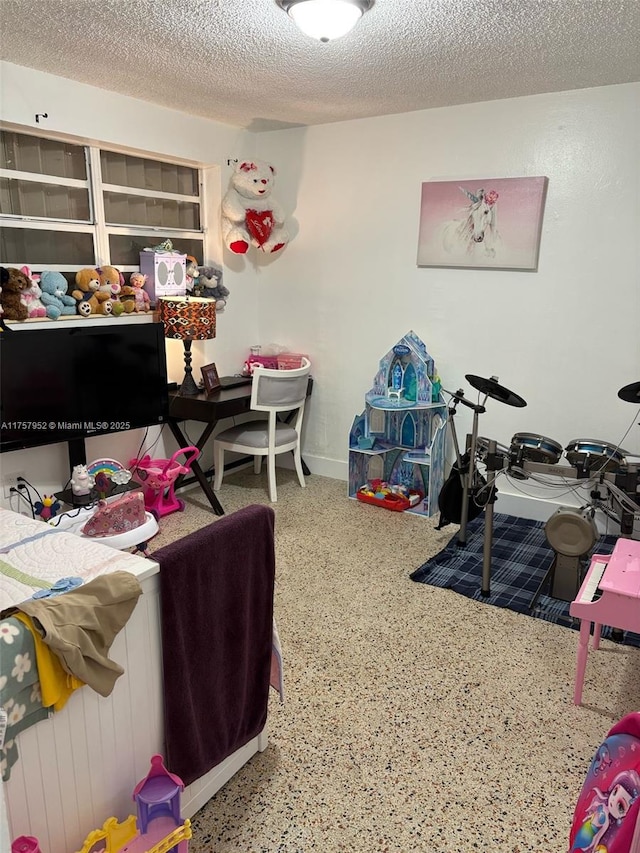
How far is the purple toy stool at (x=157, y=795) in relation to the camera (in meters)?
1.48

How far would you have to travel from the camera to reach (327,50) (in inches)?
106

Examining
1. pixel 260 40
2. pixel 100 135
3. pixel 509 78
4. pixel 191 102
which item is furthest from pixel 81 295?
pixel 509 78

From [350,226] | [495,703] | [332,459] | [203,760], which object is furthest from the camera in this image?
[332,459]

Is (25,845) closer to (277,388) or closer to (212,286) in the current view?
(277,388)

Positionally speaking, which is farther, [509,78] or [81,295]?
[81,295]

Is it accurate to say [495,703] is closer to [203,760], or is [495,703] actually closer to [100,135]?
[203,760]

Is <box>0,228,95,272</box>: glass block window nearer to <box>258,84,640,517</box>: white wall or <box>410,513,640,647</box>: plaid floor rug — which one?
<box>258,84,640,517</box>: white wall

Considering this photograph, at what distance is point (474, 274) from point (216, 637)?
2.86 m

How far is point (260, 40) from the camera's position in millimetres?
2562

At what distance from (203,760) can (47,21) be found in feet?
8.87

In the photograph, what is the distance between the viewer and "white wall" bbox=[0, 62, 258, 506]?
306cm

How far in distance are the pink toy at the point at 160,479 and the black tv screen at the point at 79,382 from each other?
300 mm

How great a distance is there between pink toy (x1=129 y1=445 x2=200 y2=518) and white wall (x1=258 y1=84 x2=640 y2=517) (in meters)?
1.21

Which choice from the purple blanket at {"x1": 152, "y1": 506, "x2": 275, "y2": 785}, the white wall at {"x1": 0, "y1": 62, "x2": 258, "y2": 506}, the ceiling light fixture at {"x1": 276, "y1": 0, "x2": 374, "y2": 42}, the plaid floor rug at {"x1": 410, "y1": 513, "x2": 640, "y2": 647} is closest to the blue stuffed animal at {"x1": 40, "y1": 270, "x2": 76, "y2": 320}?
the white wall at {"x1": 0, "y1": 62, "x2": 258, "y2": 506}
